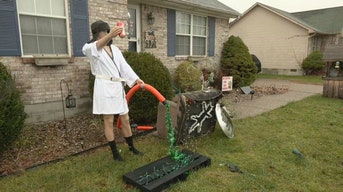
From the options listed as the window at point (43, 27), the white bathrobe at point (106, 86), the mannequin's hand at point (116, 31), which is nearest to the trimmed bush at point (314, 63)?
the window at point (43, 27)

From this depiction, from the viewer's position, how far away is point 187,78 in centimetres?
775

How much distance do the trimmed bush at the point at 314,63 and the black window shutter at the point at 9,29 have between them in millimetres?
16198

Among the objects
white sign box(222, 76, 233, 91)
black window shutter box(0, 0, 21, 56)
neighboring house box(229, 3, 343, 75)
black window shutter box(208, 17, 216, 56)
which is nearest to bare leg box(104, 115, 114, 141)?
black window shutter box(0, 0, 21, 56)

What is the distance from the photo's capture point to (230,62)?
941cm

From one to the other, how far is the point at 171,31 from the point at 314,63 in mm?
11775

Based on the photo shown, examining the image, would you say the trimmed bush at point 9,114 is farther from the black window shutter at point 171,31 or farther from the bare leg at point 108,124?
the black window shutter at point 171,31

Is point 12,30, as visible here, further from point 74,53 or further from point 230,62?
point 230,62

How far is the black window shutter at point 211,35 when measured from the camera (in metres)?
9.38

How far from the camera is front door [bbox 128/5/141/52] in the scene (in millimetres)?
7152

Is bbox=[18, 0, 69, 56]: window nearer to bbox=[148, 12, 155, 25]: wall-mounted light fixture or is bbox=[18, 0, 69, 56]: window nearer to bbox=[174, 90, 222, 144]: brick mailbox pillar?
bbox=[148, 12, 155, 25]: wall-mounted light fixture

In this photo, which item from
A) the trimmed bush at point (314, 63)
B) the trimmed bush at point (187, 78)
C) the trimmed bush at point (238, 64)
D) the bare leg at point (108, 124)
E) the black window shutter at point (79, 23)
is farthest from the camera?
the trimmed bush at point (314, 63)

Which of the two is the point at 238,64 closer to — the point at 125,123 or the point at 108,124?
the point at 125,123

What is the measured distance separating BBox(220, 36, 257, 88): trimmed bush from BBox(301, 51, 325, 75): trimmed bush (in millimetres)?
8399

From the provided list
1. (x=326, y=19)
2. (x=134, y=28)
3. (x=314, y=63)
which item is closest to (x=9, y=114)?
(x=134, y=28)
